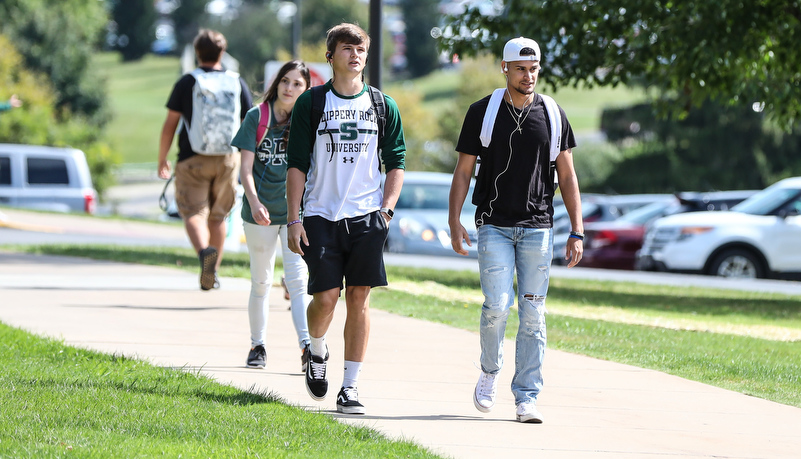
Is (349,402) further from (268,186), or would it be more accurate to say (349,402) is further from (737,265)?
(737,265)

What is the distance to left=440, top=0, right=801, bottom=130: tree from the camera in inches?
489

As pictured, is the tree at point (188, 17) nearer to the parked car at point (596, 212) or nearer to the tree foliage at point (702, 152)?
the tree foliage at point (702, 152)

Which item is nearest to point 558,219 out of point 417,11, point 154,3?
point 417,11

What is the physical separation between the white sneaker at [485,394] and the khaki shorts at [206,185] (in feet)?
12.9

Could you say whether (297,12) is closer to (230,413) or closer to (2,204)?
(2,204)

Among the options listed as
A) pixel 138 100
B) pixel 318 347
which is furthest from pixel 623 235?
pixel 138 100

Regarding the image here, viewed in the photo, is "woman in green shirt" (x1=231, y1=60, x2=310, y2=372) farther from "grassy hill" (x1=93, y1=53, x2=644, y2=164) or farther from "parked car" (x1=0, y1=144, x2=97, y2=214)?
"grassy hill" (x1=93, y1=53, x2=644, y2=164)

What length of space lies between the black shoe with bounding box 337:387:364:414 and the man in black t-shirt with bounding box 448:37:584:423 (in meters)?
0.59

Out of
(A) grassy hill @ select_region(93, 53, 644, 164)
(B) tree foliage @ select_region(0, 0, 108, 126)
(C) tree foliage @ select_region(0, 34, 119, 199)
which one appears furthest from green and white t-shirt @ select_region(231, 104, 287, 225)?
(A) grassy hill @ select_region(93, 53, 644, 164)

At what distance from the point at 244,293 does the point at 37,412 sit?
5222 mm

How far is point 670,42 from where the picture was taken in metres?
12.8

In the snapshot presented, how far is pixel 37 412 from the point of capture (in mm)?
4746

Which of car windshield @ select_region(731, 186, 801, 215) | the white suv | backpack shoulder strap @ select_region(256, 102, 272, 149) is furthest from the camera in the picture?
car windshield @ select_region(731, 186, 801, 215)

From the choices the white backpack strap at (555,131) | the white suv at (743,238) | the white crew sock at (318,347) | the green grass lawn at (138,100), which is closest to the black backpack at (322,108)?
the white backpack strap at (555,131)
